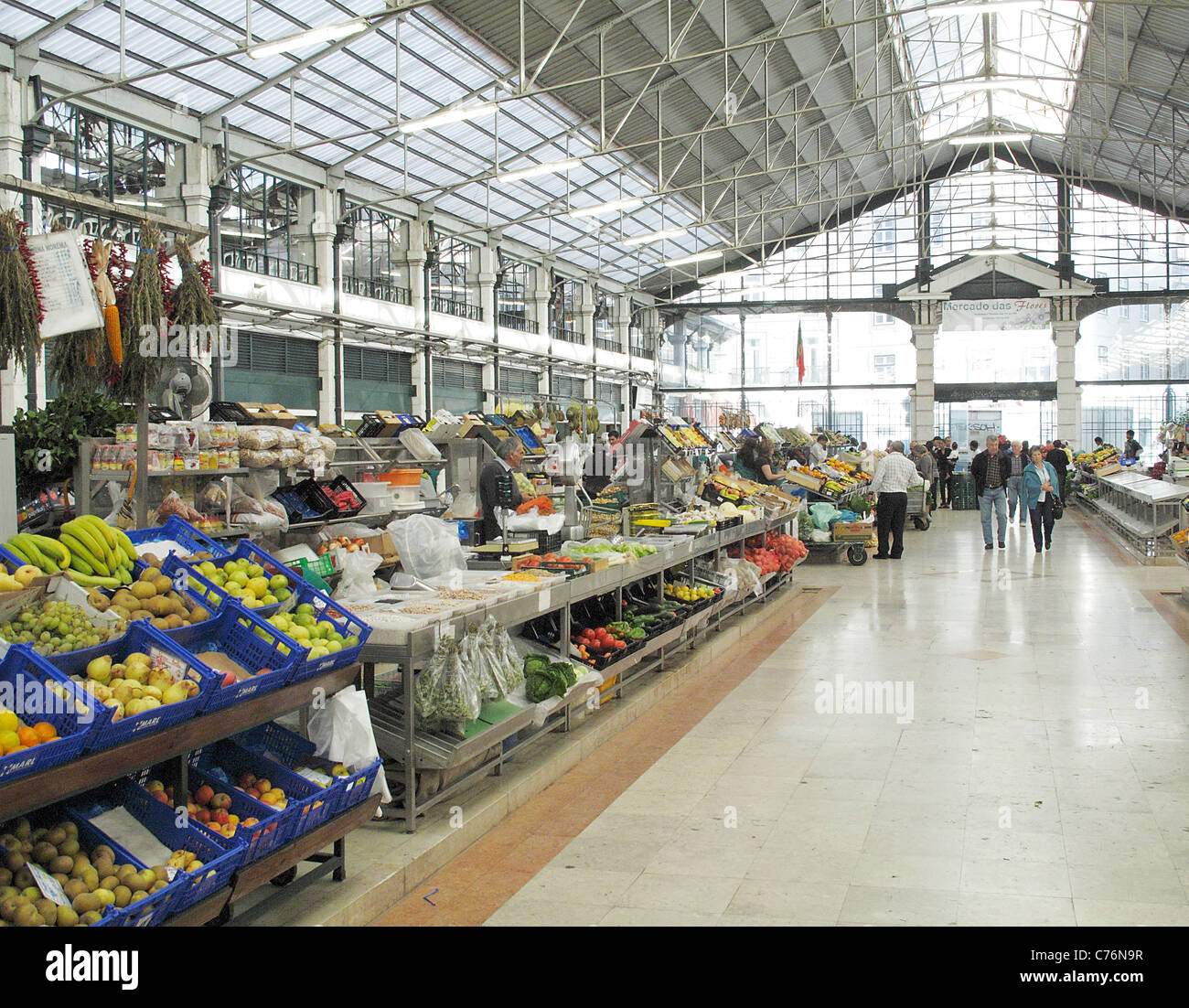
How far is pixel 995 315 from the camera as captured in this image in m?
27.0

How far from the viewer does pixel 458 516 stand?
9.10 m

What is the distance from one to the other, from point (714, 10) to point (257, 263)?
6.87m

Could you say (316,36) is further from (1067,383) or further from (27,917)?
(1067,383)

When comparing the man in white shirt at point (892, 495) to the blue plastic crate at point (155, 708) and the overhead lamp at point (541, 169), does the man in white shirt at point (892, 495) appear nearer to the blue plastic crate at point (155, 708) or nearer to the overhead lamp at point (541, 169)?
the overhead lamp at point (541, 169)

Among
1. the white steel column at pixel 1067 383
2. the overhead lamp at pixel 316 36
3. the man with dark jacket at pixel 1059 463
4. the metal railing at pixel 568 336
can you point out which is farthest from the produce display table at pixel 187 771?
the white steel column at pixel 1067 383

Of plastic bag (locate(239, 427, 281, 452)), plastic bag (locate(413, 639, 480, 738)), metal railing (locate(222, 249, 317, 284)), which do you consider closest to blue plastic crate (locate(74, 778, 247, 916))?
plastic bag (locate(413, 639, 480, 738))

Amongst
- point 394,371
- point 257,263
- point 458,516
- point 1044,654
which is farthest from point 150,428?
point 394,371

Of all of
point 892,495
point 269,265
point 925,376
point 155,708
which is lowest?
point 155,708

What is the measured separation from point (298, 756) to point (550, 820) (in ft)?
3.95

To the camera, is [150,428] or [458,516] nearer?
[150,428]

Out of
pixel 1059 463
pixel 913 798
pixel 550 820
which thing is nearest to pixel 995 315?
pixel 1059 463

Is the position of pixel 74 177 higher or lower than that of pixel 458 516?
higher

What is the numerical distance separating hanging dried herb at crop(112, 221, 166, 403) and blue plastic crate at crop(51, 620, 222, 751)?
164cm

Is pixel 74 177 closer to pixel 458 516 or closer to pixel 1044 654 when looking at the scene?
pixel 458 516
